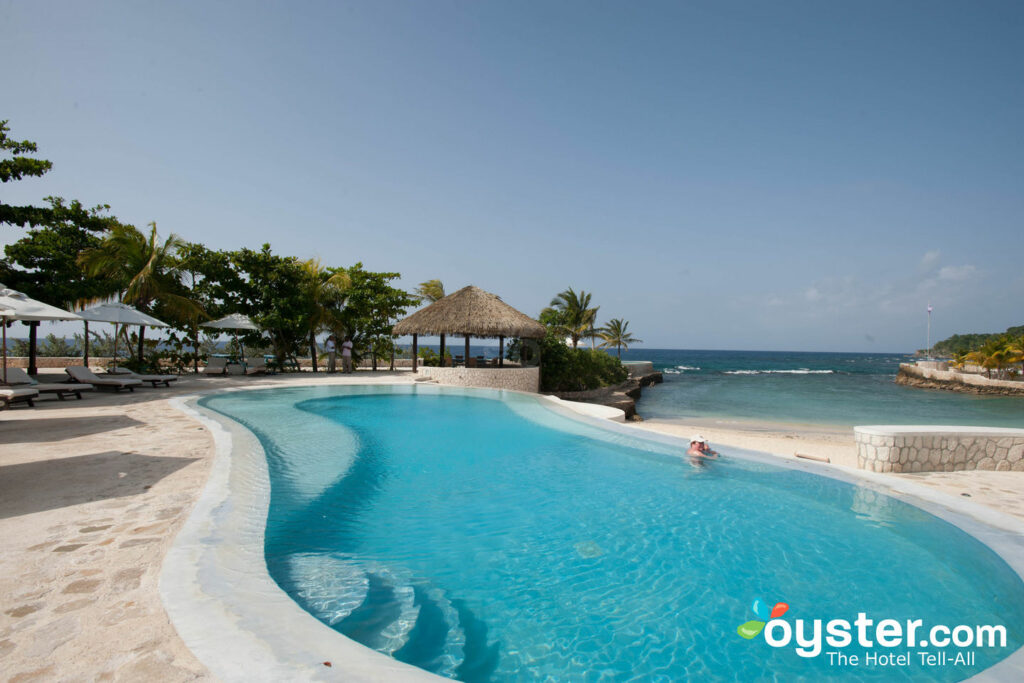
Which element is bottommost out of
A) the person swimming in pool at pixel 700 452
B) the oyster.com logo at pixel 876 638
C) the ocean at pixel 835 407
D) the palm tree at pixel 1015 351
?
the ocean at pixel 835 407

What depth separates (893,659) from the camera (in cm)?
253

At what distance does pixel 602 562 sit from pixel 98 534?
133 inches

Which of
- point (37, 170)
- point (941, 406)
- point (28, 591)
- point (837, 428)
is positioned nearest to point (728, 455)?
point (28, 591)

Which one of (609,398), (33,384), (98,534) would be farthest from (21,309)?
(609,398)

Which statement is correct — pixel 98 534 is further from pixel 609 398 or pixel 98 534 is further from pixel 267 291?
pixel 609 398

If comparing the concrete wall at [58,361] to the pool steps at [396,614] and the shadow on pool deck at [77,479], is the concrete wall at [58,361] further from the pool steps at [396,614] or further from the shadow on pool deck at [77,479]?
the pool steps at [396,614]

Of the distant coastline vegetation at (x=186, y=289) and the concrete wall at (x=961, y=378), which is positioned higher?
the distant coastline vegetation at (x=186, y=289)

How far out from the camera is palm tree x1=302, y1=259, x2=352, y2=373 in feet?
53.4

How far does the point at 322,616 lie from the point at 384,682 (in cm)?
116

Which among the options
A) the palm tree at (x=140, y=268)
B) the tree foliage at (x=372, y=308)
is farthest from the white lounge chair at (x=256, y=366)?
the tree foliage at (x=372, y=308)

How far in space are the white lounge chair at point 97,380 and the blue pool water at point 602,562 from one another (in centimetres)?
681

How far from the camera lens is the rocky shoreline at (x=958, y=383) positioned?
88.7 feet

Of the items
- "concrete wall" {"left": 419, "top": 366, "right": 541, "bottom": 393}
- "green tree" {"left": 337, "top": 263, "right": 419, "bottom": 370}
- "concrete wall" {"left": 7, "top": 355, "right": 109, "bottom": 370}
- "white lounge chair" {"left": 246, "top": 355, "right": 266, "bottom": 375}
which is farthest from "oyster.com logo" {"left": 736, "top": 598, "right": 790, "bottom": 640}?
"concrete wall" {"left": 7, "top": 355, "right": 109, "bottom": 370}

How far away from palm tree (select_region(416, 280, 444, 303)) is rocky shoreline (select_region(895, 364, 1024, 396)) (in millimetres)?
33536
